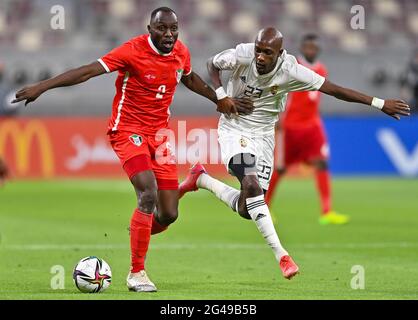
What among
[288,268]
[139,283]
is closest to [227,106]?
[288,268]

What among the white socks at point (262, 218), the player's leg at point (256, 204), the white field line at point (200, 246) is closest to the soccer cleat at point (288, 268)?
the player's leg at point (256, 204)

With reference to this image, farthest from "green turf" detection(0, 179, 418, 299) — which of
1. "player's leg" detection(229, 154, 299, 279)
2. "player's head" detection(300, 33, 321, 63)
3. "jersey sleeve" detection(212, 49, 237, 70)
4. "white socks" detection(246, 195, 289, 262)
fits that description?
"player's head" detection(300, 33, 321, 63)

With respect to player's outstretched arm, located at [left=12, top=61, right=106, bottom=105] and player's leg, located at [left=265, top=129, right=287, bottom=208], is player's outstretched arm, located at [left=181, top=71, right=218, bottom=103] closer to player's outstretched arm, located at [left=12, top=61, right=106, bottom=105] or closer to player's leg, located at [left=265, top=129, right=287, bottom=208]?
player's outstretched arm, located at [left=12, top=61, right=106, bottom=105]

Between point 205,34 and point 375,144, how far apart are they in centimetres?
647

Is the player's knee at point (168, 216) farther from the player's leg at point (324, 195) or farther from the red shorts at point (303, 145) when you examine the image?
the red shorts at point (303, 145)

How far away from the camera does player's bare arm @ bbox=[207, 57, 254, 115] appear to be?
30.4 feet

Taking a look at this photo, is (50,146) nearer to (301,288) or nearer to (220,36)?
(220,36)

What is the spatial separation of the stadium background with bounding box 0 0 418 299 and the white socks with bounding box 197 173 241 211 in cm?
67

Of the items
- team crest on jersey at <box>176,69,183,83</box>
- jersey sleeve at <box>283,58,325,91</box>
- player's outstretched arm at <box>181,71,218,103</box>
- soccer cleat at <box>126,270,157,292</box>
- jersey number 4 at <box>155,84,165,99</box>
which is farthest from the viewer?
player's outstretched arm at <box>181,71,218,103</box>

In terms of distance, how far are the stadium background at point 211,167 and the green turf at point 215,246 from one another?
0.10 feet

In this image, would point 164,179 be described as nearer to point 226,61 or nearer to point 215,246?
point 226,61

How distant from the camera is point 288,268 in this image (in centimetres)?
825
